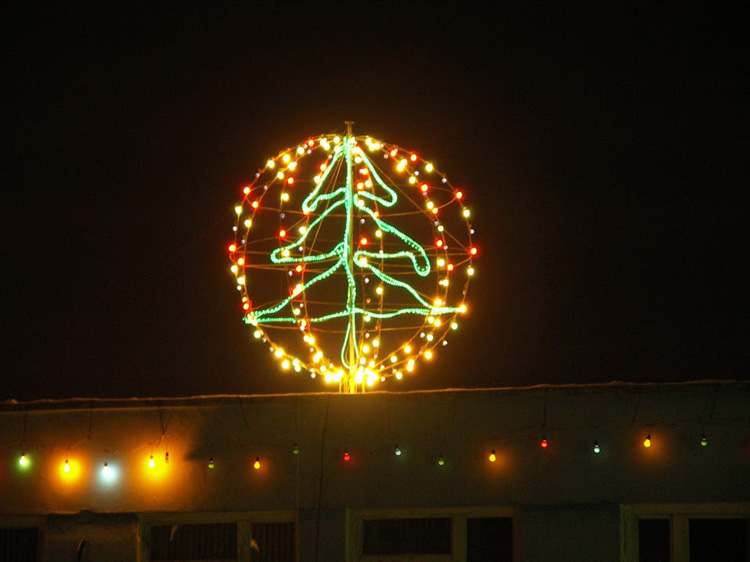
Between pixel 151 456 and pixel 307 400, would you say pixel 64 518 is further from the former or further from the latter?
pixel 307 400

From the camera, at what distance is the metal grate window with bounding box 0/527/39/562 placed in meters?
10.7

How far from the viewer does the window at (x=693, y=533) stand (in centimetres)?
1048

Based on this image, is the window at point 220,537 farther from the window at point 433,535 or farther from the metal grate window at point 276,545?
the window at point 433,535

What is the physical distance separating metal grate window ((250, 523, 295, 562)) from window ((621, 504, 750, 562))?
9.85 ft

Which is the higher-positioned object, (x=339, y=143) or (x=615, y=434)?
(x=339, y=143)

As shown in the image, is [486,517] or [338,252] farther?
[338,252]

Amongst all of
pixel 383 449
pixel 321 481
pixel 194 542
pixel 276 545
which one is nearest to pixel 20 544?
pixel 194 542

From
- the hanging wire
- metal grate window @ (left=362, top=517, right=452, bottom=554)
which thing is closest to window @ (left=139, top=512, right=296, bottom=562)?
the hanging wire

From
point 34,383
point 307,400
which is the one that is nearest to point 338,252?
point 307,400

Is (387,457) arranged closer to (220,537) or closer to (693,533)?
(220,537)

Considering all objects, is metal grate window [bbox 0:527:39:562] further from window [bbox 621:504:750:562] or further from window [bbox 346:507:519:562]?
window [bbox 621:504:750:562]

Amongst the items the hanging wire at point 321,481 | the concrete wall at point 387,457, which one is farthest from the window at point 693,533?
the hanging wire at point 321,481

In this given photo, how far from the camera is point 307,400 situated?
34.8 feet

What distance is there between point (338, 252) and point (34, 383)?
7.97 m
